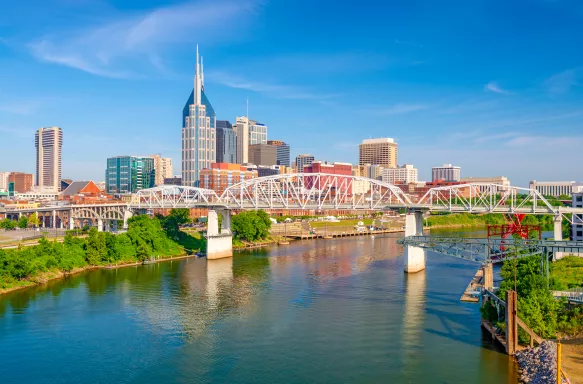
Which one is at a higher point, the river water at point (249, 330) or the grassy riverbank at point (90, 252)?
the grassy riverbank at point (90, 252)

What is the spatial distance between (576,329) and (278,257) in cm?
4264

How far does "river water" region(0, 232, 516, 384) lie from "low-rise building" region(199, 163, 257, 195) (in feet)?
273

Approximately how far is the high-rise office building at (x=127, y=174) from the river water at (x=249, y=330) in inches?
5420

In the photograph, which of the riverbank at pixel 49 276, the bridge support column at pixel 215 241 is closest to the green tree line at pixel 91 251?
the riverbank at pixel 49 276

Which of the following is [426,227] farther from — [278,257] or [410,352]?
[410,352]

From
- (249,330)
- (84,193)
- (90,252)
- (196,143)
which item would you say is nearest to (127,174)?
(196,143)

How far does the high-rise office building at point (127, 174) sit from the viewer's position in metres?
186

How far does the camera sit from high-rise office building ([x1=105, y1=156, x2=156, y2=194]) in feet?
611

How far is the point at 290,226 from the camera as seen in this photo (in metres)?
105

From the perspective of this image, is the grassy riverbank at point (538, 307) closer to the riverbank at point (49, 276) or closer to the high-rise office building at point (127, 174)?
the riverbank at point (49, 276)

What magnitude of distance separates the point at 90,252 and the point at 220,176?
269 feet

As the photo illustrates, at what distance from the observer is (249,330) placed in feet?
110

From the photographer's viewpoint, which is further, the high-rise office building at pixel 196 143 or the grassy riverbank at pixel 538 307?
the high-rise office building at pixel 196 143

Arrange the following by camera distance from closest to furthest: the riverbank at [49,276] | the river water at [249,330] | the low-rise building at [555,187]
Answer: the river water at [249,330] → the riverbank at [49,276] → the low-rise building at [555,187]
